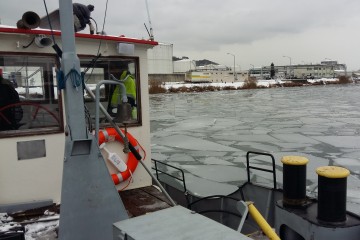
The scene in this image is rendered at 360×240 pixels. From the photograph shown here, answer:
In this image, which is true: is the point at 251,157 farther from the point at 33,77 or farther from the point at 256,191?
the point at 33,77

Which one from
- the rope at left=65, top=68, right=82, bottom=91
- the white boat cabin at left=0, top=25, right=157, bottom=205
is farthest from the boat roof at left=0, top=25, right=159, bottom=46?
the rope at left=65, top=68, right=82, bottom=91

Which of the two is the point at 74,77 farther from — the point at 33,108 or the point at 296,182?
the point at 296,182

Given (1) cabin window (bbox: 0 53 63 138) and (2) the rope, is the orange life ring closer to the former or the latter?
(1) cabin window (bbox: 0 53 63 138)

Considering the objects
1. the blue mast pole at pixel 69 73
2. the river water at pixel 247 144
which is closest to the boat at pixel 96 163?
the blue mast pole at pixel 69 73

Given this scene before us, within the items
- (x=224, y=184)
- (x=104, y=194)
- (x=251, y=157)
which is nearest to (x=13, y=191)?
(x=104, y=194)

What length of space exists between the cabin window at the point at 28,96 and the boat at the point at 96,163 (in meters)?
0.01

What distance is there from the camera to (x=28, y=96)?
15.4 feet

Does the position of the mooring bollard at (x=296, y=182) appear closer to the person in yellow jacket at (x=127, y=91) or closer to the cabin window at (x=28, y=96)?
the person in yellow jacket at (x=127, y=91)

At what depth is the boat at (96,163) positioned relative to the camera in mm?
3078

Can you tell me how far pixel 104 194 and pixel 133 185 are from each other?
2.25 metres

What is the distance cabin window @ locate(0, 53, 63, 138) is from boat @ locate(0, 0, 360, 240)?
0.04 ft

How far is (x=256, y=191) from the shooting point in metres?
5.55

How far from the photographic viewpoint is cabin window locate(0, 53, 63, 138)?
4.53 m

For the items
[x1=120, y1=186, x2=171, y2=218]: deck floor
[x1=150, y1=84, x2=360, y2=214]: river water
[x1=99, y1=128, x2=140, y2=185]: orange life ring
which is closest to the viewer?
[x1=120, y1=186, x2=171, y2=218]: deck floor
